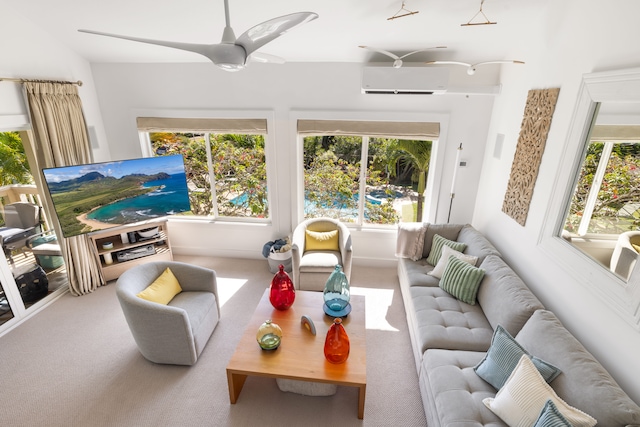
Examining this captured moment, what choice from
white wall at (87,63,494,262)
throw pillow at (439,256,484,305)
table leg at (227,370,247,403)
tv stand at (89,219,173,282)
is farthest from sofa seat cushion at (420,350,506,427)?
tv stand at (89,219,173,282)

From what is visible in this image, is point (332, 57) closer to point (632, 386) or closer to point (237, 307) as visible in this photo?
point (237, 307)

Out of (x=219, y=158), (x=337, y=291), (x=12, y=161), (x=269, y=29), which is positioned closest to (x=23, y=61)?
(x=12, y=161)

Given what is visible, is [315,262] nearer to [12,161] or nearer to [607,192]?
[607,192]

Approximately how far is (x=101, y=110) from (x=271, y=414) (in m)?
4.09

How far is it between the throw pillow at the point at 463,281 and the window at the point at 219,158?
256 cm

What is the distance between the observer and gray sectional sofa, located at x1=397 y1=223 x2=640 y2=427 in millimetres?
1626

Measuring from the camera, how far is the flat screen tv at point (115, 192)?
311 centimetres

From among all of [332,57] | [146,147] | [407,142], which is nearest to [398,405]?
[407,142]

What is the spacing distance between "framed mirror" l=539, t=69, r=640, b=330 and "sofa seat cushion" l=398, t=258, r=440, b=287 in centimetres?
106

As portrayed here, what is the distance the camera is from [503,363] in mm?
1926

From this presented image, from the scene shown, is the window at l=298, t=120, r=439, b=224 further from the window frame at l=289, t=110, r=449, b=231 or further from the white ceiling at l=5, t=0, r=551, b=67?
the white ceiling at l=5, t=0, r=551, b=67

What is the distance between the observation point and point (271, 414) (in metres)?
2.24

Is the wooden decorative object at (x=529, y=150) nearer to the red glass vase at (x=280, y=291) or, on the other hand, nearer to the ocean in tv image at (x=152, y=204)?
the red glass vase at (x=280, y=291)

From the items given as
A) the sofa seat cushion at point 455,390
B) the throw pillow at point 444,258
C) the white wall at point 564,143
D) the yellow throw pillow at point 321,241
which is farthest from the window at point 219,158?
the sofa seat cushion at point 455,390
